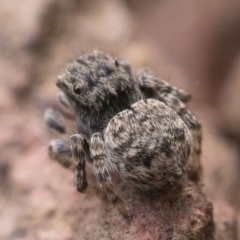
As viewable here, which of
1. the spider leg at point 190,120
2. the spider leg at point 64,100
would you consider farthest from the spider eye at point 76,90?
the spider leg at point 190,120

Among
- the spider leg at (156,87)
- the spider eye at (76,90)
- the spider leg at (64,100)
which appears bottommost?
the spider eye at (76,90)

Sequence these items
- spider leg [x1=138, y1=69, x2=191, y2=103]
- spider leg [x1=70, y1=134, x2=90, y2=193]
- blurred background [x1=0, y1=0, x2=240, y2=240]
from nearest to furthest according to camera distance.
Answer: spider leg [x1=70, y1=134, x2=90, y2=193], spider leg [x1=138, y1=69, x2=191, y2=103], blurred background [x1=0, y1=0, x2=240, y2=240]

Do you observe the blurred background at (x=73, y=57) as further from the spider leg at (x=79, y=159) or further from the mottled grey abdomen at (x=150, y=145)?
the mottled grey abdomen at (x=150, y=145)

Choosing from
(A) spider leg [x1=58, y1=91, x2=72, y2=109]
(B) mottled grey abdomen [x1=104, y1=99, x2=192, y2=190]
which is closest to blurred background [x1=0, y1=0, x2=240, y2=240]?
(A) spider leg [x1=58, y1=91, x2=72, y2=109]

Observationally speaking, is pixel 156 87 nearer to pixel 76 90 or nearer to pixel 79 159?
pixel 76 90

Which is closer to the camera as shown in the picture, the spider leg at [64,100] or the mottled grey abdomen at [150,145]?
the mottled grey abdomen at [150,145]

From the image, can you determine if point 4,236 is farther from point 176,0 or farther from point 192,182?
point 176,0

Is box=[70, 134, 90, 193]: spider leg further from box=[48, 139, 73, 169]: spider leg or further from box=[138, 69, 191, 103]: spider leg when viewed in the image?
box=[138, 69, 191, 103]: spider leg
